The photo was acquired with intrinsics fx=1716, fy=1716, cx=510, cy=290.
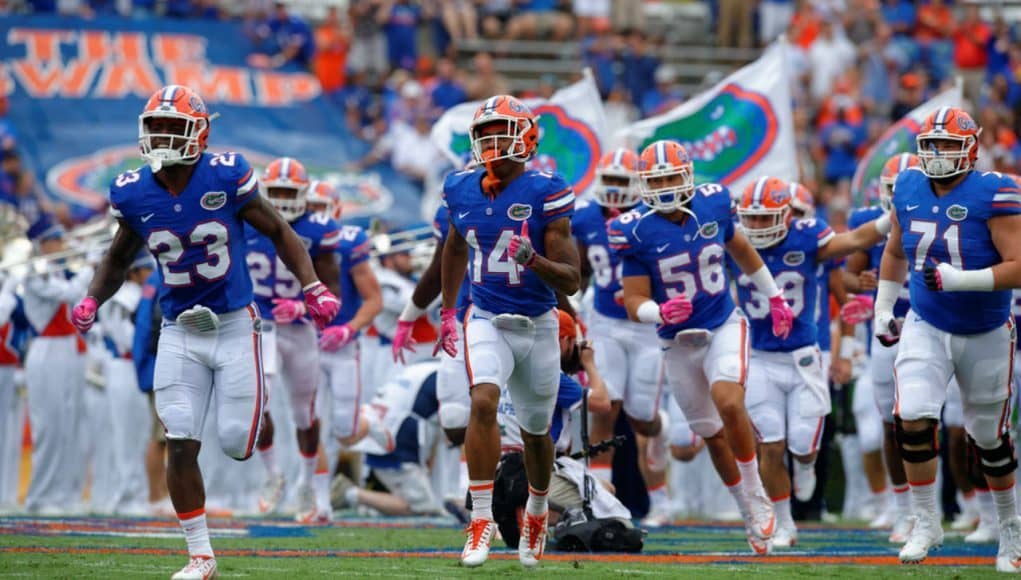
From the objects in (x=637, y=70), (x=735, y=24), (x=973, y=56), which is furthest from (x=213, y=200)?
(x=735, y=24)

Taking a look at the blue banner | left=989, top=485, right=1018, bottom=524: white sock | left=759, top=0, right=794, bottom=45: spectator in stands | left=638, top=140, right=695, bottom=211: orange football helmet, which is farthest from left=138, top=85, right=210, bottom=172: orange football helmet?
left=759, top=0, right=794, bottom=45: spectator in stands

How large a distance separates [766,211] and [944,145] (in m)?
2.11

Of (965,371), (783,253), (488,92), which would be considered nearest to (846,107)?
(488,92)

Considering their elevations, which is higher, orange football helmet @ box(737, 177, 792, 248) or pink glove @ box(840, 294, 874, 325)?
orange football helmet @ box(737, 177, 792, 248)

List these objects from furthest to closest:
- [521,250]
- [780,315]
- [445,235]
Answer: [445,235] → [780,315] → [521,250]

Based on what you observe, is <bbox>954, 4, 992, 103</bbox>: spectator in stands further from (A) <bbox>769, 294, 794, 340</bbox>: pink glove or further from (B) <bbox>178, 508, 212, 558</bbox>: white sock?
(B) <bbox>178, 508, 212, 558</bbox>: white sock

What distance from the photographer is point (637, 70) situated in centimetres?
2103

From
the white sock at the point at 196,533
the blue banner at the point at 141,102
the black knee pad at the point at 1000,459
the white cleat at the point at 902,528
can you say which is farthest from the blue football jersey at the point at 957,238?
the blue banner at the point at 141,102

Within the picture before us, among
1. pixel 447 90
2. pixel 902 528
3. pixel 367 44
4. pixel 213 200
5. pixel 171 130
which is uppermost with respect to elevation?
pixel 367 44

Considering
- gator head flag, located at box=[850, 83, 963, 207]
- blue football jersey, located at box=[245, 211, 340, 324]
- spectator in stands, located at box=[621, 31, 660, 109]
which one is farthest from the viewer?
spectator in stands, located at box=[621, 31, 660, 109]

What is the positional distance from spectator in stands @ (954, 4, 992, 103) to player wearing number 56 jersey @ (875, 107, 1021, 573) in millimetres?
14208

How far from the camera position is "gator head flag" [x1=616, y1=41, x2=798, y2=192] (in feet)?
43.4

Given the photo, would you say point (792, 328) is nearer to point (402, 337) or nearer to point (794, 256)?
point (794, 256)

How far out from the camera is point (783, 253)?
10.2 m
